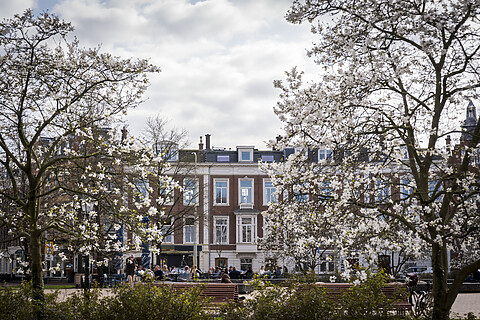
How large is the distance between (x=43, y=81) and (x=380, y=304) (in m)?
9.12

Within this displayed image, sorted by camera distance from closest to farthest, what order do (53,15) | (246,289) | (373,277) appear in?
(373,277), (53,15), (246,289)

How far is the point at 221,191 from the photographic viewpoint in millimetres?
53531

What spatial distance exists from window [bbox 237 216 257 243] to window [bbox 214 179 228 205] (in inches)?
89.2

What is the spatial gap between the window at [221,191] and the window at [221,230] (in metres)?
1.61

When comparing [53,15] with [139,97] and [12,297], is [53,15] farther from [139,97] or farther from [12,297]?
[12,297]

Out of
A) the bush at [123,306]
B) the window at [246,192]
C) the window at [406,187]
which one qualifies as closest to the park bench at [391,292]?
the window at [406,187]

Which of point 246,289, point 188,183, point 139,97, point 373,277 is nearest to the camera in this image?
point 373,277

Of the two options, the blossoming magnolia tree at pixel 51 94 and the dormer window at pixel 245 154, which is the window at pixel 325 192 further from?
the dormer window at pixel 245 154

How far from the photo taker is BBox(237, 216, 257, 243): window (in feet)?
172

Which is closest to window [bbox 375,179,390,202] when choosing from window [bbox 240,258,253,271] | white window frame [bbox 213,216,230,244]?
window [bbox 240,258,253,271]

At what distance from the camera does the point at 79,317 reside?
1049 cm

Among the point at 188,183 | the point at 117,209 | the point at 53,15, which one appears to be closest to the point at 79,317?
the point at 117,209

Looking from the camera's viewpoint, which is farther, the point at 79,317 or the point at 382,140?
the point at 382,140

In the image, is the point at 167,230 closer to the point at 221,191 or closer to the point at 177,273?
the point at 177,273
